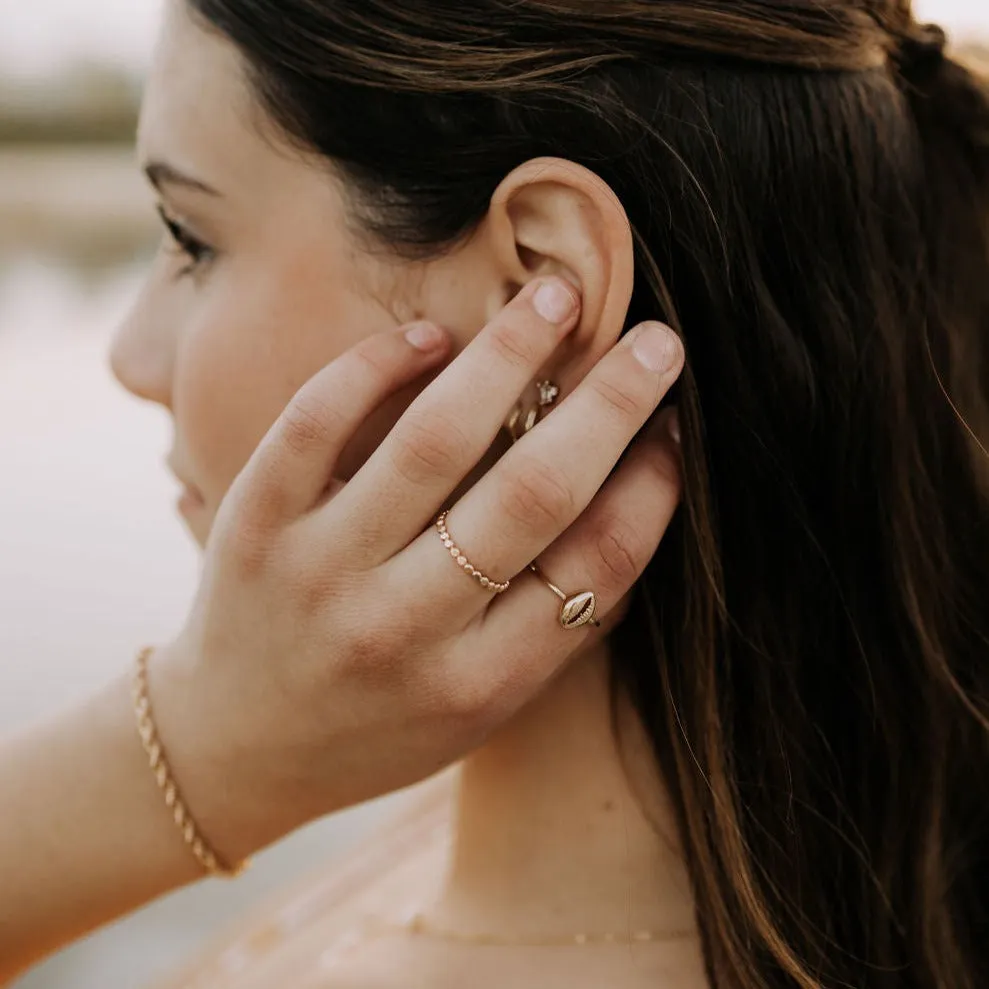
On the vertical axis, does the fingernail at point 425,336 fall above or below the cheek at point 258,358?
above

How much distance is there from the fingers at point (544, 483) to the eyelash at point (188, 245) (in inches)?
14.8

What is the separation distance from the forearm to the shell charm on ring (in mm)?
391

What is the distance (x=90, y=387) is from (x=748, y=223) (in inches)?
206

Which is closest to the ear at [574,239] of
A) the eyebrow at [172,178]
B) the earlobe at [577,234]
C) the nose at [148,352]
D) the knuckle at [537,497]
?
the earlobe at [577,234]

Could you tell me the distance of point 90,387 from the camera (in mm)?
5578

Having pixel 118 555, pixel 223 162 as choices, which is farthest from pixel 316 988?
pixel 118 555

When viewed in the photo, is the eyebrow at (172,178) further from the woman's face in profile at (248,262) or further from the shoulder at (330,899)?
the shoulder at (330,899)

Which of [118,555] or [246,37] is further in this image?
[118,555]

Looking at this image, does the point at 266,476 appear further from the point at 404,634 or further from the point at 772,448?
the point at 772,448

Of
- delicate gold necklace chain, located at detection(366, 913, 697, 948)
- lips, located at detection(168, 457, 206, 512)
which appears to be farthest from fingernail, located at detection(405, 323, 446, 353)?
delicate gold necklace chain, located at detection(366, 913, 697, 948)

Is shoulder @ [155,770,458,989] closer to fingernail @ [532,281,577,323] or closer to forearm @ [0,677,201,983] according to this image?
forearm @ [0,677,201,983]

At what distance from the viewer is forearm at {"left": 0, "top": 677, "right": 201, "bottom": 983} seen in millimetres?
947

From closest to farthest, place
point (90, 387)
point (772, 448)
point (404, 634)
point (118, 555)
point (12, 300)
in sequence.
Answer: point (404, 634)
point (772, 448)
point (118, 555)
point (90, 387)
point (12, 300)

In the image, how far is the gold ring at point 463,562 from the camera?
0.82 metres
